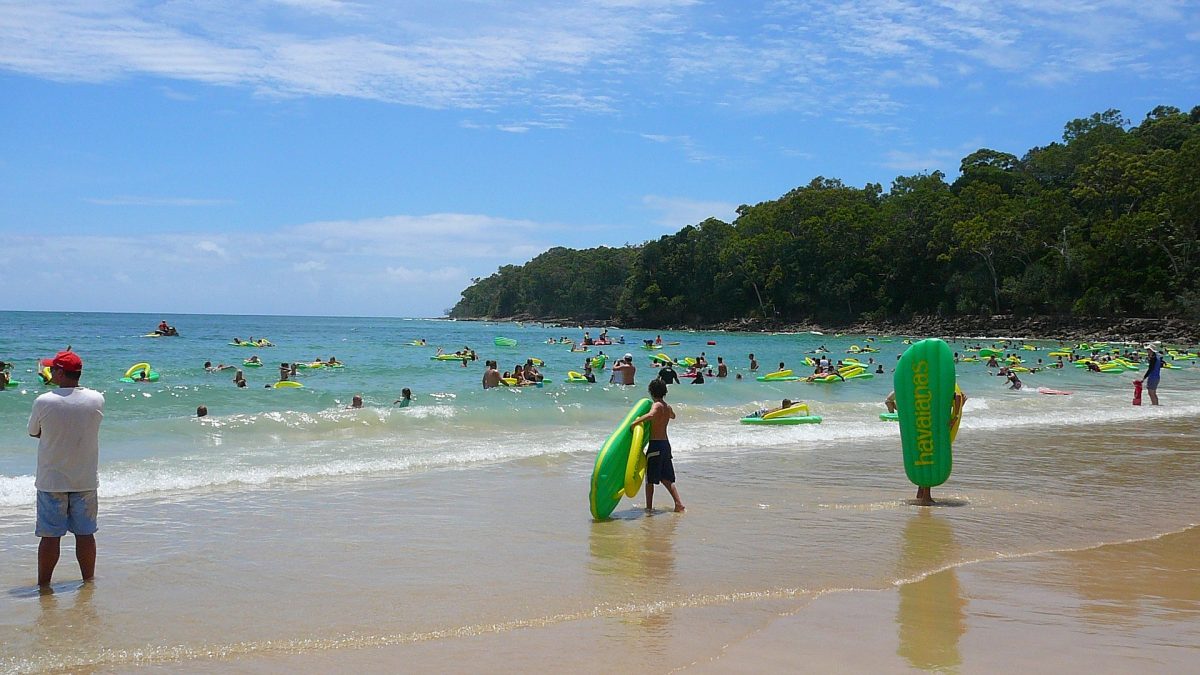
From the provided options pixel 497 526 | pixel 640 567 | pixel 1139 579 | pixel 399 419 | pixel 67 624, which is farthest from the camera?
pixel 399 419

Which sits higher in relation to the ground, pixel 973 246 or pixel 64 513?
pixel 973 246

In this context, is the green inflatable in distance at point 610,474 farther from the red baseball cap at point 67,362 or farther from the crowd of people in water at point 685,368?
the red baseball cap at point 67,362

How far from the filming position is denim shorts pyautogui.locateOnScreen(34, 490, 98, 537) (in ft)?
17.9

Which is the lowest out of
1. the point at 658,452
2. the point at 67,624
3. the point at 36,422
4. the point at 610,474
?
the point at 67,624

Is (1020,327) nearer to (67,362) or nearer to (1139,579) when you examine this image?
(1139,579)

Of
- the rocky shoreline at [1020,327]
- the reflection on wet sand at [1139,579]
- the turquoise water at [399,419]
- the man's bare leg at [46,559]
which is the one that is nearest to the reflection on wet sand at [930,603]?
the reflection on wet sand at [1139,579]

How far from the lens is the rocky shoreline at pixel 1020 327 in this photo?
53.6 meters

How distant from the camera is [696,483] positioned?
987 cm

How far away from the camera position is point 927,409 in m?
8.73

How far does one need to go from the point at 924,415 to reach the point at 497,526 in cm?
414

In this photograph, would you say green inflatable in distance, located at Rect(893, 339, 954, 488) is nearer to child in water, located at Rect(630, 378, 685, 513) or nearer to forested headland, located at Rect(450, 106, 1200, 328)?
child in water, located at Rect(630, 378, 685, 513)

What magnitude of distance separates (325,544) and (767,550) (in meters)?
3.17

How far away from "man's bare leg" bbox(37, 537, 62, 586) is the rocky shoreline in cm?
5562

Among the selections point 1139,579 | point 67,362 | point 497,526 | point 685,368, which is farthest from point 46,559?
point 685,368
